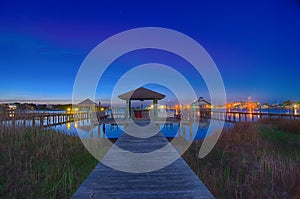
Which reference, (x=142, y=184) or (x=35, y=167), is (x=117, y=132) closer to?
(x=35, y=167)

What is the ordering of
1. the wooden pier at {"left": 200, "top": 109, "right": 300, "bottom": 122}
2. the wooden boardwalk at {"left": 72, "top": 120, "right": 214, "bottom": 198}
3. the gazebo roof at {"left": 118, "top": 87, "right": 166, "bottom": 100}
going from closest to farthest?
the wooden boardwalk at {"left": 72, "top": 120, "right": 214, "bottom": 198}
the gazebo roof at {"left": 118, "top": 87, "right": 166, "bottom": 100}
the wooden pier at {"left": 200, "top": 109, "right": 300, "bottom": 122}

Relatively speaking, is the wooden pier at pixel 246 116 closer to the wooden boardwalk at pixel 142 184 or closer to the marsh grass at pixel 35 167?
the marsh grass at pixel 35 167

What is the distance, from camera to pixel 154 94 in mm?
16578

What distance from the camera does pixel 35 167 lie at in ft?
18.1

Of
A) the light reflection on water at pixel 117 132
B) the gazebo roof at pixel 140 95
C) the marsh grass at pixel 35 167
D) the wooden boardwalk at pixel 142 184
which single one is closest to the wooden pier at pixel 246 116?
the light reflection on water at pixel 117 132

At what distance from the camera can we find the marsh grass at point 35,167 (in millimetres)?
4254

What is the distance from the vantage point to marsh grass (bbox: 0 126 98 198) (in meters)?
4.25

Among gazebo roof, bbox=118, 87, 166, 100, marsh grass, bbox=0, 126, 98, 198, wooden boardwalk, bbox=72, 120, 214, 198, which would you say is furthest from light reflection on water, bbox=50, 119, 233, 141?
wooden boardwalk, bbox=72, 120, 214, 198

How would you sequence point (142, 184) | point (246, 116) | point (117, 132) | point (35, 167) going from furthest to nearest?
point (246, 116) < point (117, 132) < point (35, 167) < point (142, 184)

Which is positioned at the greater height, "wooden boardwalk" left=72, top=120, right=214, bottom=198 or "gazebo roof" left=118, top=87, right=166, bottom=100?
"gazebo roof" left=118, top=87, right=166, bottom=100

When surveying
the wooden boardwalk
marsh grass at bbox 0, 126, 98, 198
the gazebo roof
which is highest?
the gazebo roof

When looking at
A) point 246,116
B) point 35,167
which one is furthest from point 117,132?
point 246,116

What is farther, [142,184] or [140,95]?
[140,95]

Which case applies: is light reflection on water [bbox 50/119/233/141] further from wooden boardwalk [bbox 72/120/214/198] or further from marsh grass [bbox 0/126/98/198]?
wooden boardwalk [bbox 72/120/214/198]
